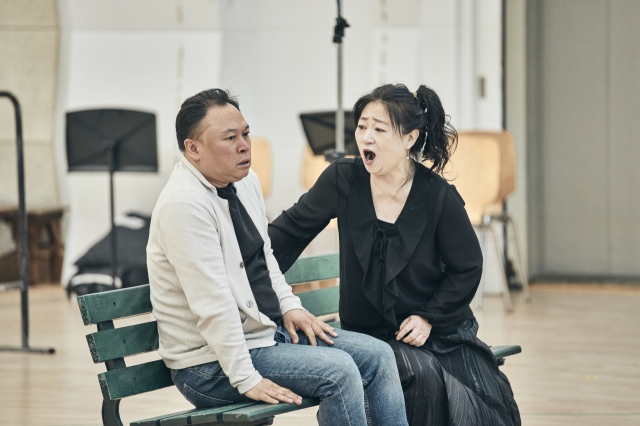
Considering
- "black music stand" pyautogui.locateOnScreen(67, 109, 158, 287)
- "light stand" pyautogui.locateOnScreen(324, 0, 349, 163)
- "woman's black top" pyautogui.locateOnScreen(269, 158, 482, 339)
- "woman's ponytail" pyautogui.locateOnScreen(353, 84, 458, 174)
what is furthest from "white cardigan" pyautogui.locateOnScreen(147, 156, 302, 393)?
"black music stand" pyautogui.locateOnScreen(67, 109, 158, 287)

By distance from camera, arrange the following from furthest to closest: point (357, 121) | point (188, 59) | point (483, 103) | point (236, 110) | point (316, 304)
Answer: point (188, 59)
point (483, 103)
point (316, 304)
point (357, 121)
point (236, 110)

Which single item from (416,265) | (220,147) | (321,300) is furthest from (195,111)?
(321,300)

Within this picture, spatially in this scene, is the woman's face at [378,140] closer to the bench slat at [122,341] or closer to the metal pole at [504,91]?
the bench slat at [122,341]

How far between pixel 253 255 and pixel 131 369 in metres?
0.43

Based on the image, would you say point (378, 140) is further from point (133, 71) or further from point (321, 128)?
point (133, 71)

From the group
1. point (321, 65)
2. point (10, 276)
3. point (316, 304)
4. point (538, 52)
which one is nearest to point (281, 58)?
point (321, 65)

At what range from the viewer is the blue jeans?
2.36 m

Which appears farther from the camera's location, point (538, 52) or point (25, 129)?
point (25, 129)

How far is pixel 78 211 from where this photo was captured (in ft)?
25.5

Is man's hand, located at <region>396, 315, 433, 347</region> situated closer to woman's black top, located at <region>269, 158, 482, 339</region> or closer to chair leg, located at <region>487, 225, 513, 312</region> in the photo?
woman's black top, located at <region>269, 158, 482, 339</region>

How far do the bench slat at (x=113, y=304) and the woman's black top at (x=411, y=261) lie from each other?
592 mm

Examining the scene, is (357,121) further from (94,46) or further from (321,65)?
A: (94,46)

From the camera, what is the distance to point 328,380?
7.72 feet

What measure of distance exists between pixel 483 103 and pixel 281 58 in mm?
1717
